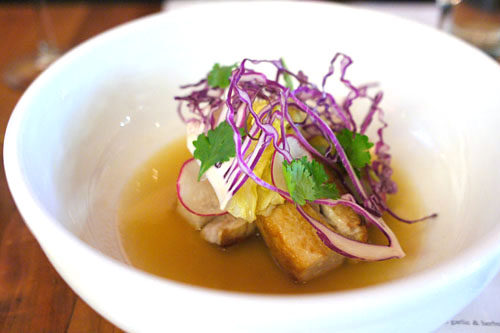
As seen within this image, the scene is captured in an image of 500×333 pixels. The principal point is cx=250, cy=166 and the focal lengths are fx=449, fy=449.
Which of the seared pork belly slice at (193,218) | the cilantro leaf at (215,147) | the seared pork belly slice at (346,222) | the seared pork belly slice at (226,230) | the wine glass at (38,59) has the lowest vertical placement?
the wine glass at (38,59)

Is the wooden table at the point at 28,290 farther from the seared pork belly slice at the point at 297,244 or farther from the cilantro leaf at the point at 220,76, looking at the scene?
the cilantro leaf at the point at 220,76

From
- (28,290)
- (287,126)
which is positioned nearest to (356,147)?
(287,126)

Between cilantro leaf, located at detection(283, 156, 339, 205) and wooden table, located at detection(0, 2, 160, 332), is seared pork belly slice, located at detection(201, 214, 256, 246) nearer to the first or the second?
cilantro leaf, located at detection(283, 156, 339, 205)

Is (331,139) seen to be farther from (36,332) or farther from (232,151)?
(36,332)

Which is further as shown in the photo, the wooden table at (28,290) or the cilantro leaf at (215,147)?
the cilantro leaf at (215,147)

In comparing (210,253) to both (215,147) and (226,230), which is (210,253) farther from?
(215,147)

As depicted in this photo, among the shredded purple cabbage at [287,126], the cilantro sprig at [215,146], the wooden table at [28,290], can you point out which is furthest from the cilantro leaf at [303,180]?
the wooden table at [28,290]

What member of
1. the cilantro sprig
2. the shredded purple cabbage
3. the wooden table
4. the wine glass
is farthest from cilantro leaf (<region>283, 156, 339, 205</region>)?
the wine glass
